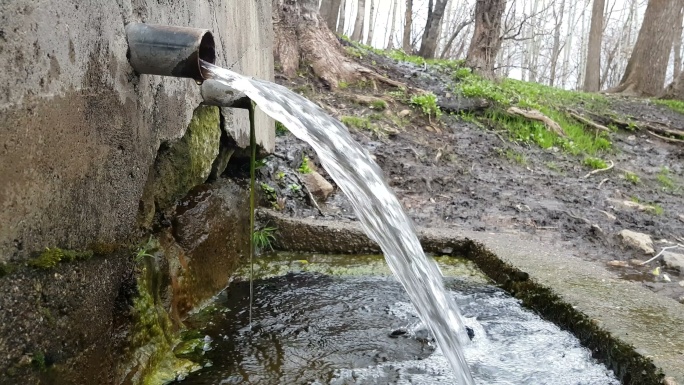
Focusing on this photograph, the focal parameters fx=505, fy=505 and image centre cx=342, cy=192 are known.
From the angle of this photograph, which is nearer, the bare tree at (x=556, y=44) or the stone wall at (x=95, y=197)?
the stone wall at (x=95, y=197)

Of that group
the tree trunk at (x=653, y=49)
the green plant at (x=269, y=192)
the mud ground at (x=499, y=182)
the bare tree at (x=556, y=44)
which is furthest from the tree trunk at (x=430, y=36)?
the bare tree at (x=556, y=44)

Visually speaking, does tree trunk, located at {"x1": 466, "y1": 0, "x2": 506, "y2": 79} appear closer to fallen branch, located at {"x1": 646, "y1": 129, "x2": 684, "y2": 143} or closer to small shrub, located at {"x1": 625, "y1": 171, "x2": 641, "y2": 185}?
fallen branch, located at {"x1": 646, "y1": 129, "x2": 684, "y2": 143}

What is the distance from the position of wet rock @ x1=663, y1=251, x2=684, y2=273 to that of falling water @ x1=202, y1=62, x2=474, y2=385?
6.74ft

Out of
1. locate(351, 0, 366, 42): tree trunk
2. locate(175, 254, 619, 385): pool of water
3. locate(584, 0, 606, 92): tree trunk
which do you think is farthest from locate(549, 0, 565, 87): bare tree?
locate(175, 254, 619, 385): pool of water

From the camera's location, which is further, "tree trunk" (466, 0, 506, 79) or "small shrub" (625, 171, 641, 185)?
"tree trunk" (466, 0, 506, 79)

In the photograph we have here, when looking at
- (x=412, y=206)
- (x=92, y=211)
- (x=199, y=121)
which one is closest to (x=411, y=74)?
(x=412, y=206)

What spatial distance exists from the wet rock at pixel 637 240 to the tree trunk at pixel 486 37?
17.6 feet

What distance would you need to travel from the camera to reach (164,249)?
87.8 inches

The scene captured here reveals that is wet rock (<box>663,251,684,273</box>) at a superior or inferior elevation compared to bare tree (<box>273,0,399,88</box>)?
inferior

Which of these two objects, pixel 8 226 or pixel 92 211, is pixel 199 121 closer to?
pixel 92 211

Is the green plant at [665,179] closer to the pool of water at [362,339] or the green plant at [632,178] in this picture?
the green plant at [632,178]

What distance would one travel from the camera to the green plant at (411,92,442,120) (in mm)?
6832

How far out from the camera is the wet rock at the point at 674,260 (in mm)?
3572

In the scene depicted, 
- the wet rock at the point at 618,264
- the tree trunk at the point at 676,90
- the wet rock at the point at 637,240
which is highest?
the tree trunk at the point at 676,90
